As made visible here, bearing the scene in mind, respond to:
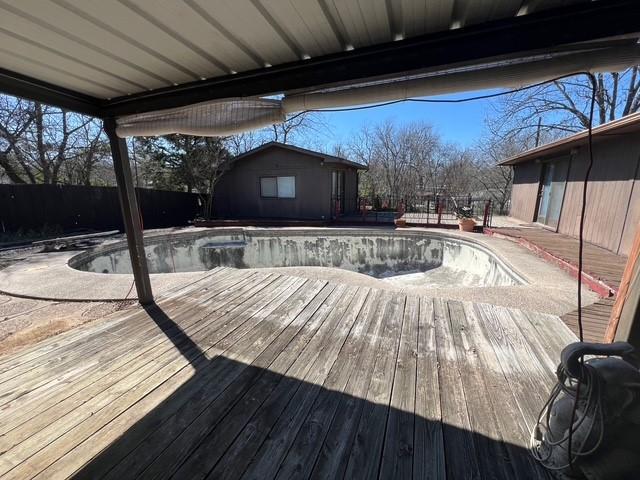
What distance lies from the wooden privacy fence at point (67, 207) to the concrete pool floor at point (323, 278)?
463 centimetres

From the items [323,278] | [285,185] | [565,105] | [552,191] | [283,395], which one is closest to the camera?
[283,395]

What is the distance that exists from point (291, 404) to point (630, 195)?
23.3 feet

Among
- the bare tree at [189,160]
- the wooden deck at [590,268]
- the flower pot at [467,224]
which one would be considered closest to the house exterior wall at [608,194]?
the wooden deck at [590,268]

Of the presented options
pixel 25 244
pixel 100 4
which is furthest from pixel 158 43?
pixel 25 244

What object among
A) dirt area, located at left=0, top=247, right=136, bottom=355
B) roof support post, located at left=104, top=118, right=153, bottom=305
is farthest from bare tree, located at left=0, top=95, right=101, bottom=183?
roof support post, located at left=104, top=118, right=153, bottom=305

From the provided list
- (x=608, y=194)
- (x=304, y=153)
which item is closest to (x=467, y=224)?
(x=608, y=194)

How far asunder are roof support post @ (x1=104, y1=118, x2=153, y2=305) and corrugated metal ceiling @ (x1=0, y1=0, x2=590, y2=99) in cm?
76

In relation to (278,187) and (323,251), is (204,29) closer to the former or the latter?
(323,251)

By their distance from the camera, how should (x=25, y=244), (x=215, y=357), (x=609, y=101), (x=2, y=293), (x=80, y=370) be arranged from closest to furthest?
(x=80, y=370)
(x=215, y=357)
(x=2, y=293)
(x=25, y=244)
(x=609, y=101)

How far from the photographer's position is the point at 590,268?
414cm

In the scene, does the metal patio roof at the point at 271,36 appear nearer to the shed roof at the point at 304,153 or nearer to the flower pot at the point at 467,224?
the flower pot at the point at 467,224

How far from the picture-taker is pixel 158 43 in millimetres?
1577

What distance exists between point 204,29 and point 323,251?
26.6ft

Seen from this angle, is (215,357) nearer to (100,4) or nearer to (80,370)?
(80,370)
